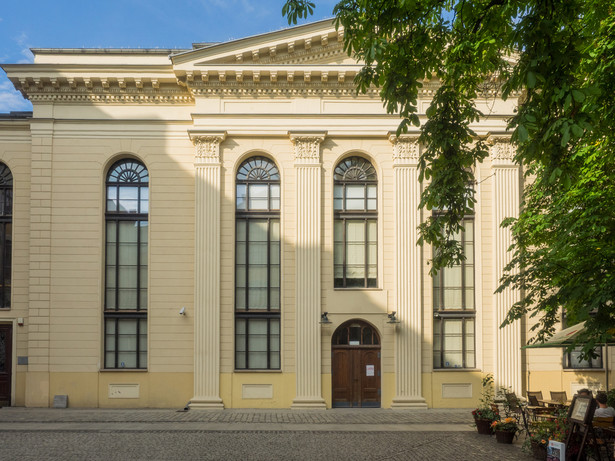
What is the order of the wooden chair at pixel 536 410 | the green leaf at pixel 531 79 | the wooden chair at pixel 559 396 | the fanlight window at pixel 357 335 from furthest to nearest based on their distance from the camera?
the fanlight window at pixel 357 335, the wooden chair at pixel 559 396, the wooden chair at pixel 536 410, the green leaf at pixel 531 79

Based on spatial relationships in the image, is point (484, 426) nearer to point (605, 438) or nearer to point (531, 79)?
point (605, 438)

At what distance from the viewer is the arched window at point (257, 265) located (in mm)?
22688

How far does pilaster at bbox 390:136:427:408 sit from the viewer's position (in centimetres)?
2228

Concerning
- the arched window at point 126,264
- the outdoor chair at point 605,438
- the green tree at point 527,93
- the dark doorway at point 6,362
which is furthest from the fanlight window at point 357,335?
the dark doorway at point 6,362

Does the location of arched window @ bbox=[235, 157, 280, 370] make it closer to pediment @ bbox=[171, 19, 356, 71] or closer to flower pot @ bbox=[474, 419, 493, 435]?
pediment @ bbox=[171, 19, 356, 71]

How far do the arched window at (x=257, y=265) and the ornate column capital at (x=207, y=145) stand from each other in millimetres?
1096

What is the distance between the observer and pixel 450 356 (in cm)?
2286

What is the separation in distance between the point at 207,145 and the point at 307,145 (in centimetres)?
341

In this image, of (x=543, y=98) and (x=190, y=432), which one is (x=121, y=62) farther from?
(x=543, y=98)

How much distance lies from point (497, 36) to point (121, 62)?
16.8m

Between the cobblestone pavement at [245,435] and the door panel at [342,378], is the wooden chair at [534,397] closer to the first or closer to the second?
the cobblestone pavement at [245,435]

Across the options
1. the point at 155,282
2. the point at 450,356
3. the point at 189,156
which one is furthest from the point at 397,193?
the point at 155,282

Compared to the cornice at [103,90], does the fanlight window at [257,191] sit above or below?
below

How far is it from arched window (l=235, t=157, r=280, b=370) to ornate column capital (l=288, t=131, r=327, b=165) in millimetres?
1126
